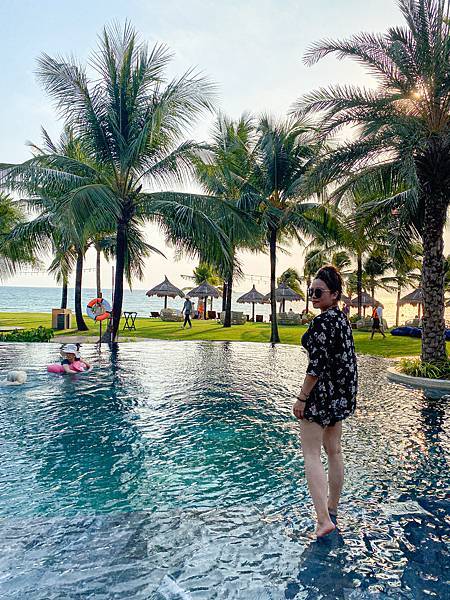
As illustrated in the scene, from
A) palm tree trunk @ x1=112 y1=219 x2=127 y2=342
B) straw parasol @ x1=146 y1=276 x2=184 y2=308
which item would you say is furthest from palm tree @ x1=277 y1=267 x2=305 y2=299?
palm tree trunk @ x1=112 y1=219 x2=127 y2=342

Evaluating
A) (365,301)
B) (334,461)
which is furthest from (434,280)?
(365,301)

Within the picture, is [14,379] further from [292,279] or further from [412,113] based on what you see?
[292,279]

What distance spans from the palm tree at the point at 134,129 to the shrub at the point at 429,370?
6.43 m

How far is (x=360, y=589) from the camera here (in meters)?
2.68

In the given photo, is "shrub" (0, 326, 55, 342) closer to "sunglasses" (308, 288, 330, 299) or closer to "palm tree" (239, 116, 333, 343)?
"palm tree" (239, 116, 333, 343)

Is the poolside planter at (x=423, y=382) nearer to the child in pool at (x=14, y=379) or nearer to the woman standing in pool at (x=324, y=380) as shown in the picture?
the woman standing in pool at (x=324, y=380)

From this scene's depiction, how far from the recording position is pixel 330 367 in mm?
3184

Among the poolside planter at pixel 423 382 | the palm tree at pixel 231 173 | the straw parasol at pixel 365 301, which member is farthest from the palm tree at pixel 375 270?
the poolside planter at pixel 423 382

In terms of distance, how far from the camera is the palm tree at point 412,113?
1022cm

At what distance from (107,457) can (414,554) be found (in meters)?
3.20

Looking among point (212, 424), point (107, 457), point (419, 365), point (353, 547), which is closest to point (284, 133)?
point (419, 365)

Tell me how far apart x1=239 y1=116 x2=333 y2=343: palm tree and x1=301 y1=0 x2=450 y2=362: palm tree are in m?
8.18

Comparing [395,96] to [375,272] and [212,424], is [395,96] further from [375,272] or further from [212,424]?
[375,272]

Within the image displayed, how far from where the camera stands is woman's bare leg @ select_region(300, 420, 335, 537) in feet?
10.6
